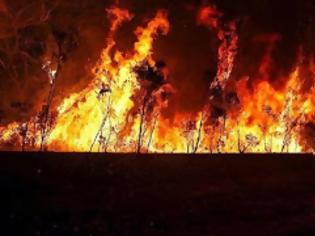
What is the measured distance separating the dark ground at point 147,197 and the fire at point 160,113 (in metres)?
3.27

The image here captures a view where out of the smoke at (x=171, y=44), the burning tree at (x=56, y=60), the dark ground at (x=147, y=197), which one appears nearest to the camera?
the dark ground at (x=147, y=197)

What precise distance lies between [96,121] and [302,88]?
4.34m

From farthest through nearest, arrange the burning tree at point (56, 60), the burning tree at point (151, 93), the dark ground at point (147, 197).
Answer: the burning tree at point (151, 93), the burning tree at point (56, 60), the dark ground at point (147, 197)

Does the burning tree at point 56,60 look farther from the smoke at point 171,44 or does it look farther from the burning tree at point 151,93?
the burning tree at point 151,93

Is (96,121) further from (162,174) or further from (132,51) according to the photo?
(162,174)

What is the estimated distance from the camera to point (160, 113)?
34.3 feet

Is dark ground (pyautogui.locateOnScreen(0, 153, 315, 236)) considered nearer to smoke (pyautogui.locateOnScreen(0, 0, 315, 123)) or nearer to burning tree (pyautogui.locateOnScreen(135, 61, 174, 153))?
burning tree (pyautogui.locateOnScreen(135, 61, 174, 153))

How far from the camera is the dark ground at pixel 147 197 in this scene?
17.1ft

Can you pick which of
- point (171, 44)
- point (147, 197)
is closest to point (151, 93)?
point (171, 44)

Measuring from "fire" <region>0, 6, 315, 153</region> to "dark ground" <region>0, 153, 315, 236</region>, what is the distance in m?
3.27

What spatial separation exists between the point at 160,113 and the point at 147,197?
15.8 feet

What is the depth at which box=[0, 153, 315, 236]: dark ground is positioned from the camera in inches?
205

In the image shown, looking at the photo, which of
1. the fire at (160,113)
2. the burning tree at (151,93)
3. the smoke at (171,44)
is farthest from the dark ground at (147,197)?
the smoke at (171,44)

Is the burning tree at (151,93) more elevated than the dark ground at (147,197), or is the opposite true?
the burning tree at (151,93)
